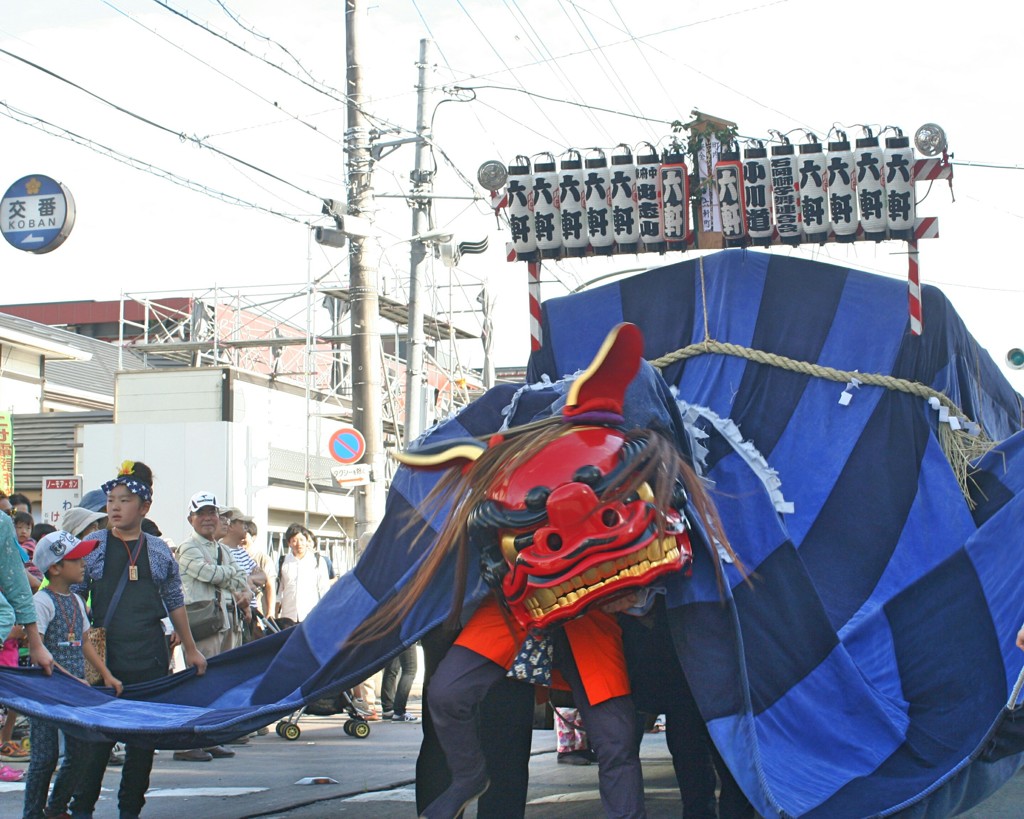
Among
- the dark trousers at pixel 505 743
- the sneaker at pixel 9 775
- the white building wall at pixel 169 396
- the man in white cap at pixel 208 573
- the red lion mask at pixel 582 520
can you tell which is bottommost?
the sneaker at pixel 9 775

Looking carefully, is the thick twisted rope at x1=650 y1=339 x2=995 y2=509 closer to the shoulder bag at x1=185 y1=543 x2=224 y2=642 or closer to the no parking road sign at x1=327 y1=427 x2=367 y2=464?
the shoulder bag at x1=185 y1=543 x2=224 y2=642

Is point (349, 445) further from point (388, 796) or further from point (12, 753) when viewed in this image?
point (388, 796)

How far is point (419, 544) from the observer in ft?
16.9

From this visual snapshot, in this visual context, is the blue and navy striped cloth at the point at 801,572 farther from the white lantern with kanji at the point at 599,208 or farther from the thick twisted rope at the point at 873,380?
the white lantern with kanji at the point at 599,208

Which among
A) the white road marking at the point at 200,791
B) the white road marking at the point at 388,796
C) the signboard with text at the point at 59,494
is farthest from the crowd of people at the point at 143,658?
the signboard with text at the point at 59,494

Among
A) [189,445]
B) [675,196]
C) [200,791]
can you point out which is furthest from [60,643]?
[189,445]

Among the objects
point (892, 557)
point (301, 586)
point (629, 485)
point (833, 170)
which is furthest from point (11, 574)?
point (301, 586)

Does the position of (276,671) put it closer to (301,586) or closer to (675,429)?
(675,429)

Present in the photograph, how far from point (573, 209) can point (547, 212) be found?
146mm

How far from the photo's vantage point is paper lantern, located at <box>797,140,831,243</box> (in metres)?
6.51

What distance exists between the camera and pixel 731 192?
6.57 meters

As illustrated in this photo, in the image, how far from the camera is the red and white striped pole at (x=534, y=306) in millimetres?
6359

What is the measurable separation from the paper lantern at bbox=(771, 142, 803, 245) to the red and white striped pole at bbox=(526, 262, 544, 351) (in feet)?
4.29

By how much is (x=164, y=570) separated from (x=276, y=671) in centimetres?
100
